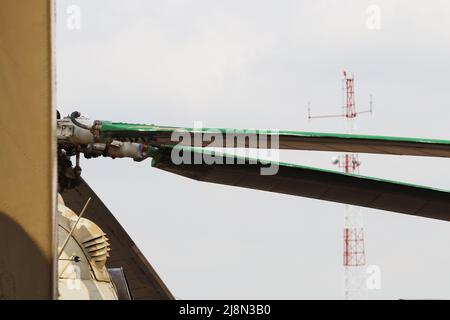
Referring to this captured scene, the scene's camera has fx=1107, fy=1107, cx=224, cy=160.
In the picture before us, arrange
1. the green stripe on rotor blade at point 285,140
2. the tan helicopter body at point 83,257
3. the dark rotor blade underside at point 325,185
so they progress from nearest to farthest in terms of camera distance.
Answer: the green stripe on rotor blade at point 285,140
the dark rotor blade underside at point 325,185
the tan helicopter body at point 83,257

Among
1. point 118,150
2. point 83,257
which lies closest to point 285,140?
point 118,150

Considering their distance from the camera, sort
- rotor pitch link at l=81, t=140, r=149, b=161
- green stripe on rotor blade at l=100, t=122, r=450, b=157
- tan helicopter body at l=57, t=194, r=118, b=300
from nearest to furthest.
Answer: green stripe on rotor blade at l=100, t=122, r=450, b=157 → rotor pitch link at l=81, t=140, r=149, b=161 → tan helicopter body at l=57, t=194, r=118, b=300

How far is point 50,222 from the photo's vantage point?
335 inches

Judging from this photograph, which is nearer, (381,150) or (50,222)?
(50,222)

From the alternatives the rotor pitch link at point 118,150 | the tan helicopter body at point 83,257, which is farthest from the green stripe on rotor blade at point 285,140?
the tan helicopter body at point 83,257

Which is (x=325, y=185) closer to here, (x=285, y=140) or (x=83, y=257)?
(x=285, y=140)

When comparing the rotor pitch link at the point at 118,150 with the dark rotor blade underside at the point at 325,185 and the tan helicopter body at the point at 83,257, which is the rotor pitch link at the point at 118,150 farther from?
the tan helicopter body at the point at 83,257

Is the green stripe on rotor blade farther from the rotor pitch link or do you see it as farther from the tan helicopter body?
the tan helicopter body

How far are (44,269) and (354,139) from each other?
4.01m

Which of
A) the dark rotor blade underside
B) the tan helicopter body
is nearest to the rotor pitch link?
the dark rotor blade underside

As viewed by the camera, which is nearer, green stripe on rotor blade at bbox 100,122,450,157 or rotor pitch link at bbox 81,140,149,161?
green stripe on rotor blade at bbox 100,122,450,157

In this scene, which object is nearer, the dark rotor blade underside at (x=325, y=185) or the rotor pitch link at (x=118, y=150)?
the rotor pitch link at (x=118, y=150)
